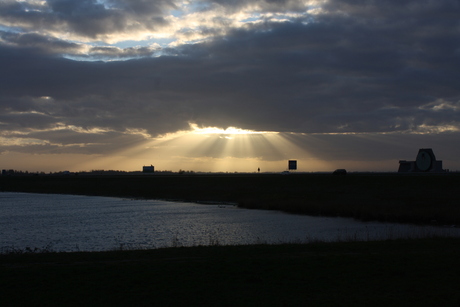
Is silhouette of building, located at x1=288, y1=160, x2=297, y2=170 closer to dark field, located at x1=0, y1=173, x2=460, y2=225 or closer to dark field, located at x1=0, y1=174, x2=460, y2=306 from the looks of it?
dark field, located at x1=0, y1=173, x2=460, y2=225

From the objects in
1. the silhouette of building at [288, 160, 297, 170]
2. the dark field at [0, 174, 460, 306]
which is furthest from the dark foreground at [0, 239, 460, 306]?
the silhouette of building at [288, 160, 297, 170]

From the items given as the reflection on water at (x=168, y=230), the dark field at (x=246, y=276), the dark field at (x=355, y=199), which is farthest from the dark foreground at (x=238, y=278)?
the dark field at (x=355, y=199)

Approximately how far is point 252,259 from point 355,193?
53764mm

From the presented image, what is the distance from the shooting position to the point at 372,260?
16188 millimetres

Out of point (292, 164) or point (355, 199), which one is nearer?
point (355, 199)

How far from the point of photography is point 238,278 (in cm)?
1397

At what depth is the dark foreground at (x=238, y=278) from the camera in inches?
460

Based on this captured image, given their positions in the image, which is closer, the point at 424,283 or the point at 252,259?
the point at 424,283

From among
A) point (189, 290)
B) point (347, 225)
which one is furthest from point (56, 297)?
point (347, 225)

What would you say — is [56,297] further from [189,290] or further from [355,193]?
[355,193]

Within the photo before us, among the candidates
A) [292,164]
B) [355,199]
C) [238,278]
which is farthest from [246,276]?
[292,164]

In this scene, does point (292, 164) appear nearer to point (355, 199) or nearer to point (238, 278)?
point (355, 199)

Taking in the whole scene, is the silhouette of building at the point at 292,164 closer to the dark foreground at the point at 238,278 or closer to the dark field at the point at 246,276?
the dark field at the point at 246,276

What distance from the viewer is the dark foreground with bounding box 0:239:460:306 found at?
11688 millimetres
